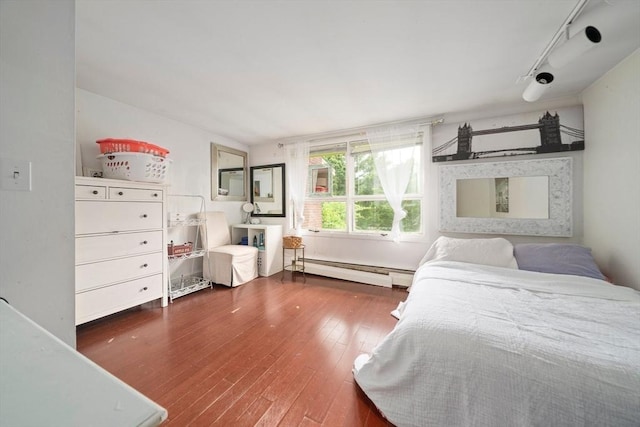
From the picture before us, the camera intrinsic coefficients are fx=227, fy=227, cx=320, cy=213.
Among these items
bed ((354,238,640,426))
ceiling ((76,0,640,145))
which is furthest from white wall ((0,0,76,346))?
bed ((354,238,640,426))

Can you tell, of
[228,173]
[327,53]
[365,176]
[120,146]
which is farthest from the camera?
[228,173]

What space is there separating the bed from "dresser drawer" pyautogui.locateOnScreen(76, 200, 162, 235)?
2.38 meters

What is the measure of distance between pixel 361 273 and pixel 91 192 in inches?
120

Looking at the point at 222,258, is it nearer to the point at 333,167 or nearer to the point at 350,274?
the point at 350,274

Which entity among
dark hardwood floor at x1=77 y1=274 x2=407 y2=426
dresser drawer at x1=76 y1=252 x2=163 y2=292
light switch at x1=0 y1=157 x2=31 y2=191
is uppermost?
light switch at x1=0 y1=157 x2=31 y2=191

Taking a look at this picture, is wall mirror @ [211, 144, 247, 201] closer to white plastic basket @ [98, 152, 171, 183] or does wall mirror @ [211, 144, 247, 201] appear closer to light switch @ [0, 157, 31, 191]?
white plastic basket @ [98, 152, 171, 183]

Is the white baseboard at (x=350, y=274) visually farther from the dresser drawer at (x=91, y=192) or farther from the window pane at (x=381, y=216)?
the dresser drawer at (x=91, y=192)

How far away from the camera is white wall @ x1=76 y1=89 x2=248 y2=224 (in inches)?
91.0

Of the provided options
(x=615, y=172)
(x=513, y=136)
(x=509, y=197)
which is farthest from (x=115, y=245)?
(x=615, y=172)

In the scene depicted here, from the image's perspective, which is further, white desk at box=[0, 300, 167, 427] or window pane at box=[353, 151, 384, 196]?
window pane at box=[353, 151, 384, 196]

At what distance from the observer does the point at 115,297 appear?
82.6 inches

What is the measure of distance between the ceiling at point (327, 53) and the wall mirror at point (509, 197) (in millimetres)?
735

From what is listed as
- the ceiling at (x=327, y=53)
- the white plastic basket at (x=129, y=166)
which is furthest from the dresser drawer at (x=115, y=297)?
the ceiling at (x=327, y=53)

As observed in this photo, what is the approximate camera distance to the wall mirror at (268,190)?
3957mm
